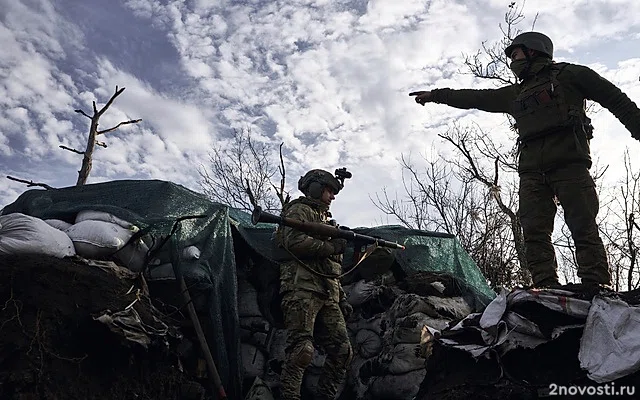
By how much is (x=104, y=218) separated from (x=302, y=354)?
2036mm

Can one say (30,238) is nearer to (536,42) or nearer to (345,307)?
(345,307)

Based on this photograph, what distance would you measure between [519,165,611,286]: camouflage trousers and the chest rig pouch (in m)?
0.29

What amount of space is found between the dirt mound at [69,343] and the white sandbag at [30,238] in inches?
4.8

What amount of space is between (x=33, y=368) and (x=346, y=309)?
2.40 meters

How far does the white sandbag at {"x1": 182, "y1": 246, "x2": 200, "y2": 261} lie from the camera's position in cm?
449

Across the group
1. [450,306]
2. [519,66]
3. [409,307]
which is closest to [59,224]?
[409,307]

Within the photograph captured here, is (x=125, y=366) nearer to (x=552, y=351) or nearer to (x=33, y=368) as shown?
(x=33, y=368)

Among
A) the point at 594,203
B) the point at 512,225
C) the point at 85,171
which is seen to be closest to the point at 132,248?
the point at 594,203

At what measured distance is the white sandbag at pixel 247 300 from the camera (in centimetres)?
501

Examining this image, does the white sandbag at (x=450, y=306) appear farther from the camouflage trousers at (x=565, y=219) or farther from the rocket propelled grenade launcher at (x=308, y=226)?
the camouflage trousers at (x=565, y=219)

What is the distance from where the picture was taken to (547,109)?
3584mm

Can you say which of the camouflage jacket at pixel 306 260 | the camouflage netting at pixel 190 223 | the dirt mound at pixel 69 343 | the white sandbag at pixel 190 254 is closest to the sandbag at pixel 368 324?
the camouflage jacket at pixel 306 260

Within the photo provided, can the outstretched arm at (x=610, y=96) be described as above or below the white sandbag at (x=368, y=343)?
above

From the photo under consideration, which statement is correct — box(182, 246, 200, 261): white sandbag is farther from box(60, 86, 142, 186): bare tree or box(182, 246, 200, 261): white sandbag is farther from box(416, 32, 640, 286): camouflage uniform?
box(60, 86, 142, 186): bare tree
